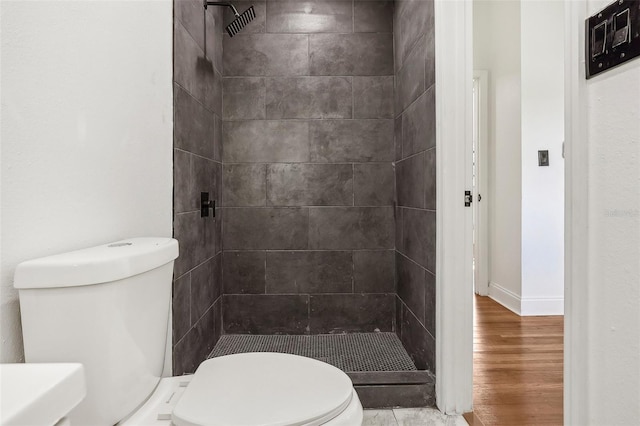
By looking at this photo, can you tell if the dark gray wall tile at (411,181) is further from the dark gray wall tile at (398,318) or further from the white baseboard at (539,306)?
the white baseboard at (539,306)

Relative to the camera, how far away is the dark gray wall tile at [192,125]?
68.2 inches

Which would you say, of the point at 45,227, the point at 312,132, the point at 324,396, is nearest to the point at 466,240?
the point at 324,396

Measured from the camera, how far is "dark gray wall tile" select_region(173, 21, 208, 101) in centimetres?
173

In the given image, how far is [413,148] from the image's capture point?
6.91 feet

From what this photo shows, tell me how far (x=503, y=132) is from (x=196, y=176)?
2.61m

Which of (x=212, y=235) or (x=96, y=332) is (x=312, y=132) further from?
(x=96, y=332)

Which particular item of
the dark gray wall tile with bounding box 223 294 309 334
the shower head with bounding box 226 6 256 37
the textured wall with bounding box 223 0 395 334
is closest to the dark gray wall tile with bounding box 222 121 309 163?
the textured wall with bounding box 223 0 395 334

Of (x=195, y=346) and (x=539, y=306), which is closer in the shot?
(x=195, y=346)

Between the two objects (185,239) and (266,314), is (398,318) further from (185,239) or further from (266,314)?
(185,239)

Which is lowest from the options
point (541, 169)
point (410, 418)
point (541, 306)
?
point (410, 418)

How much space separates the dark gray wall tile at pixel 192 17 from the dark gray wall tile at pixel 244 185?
29.1 inches

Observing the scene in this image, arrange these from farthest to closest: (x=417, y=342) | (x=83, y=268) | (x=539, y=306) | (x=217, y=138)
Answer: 1. (x=539, y=306)
2. (x=217, y=138)
3. (x=417, y=342)
4. (x=83, y=268)

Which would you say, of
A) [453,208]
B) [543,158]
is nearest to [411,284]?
[453,208]

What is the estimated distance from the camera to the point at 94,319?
0.81 meters
